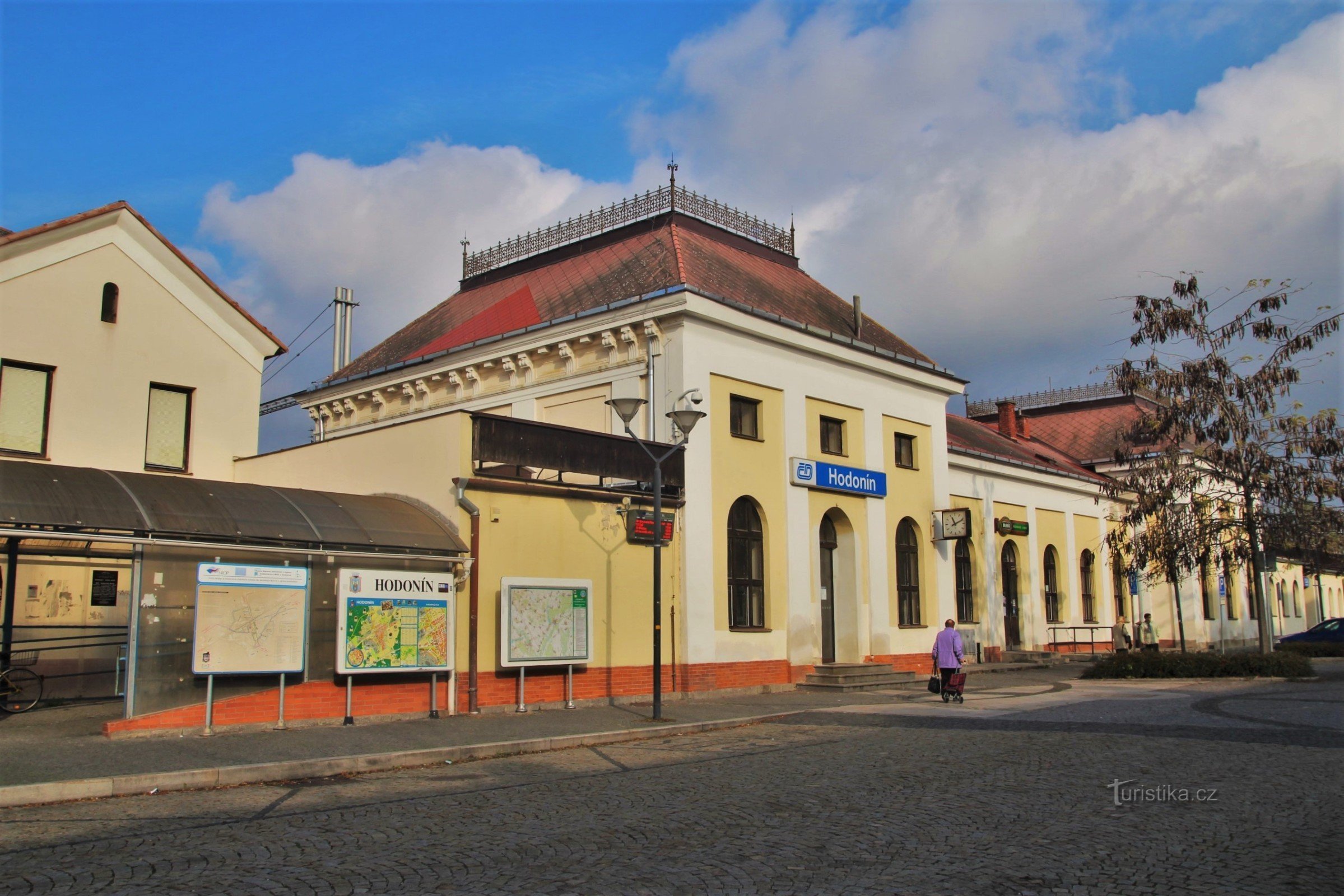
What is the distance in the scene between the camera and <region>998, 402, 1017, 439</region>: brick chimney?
142 feet

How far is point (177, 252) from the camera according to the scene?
22.1 m

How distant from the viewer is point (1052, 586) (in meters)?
37.1

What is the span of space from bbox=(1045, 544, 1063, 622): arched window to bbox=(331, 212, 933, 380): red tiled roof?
11.7 metres

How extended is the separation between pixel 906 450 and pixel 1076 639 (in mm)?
13437

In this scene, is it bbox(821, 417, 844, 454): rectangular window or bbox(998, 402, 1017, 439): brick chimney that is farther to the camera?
bbox(998, 402, 1017, 439): brick chimney

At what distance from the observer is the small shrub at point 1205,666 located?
24.5 m

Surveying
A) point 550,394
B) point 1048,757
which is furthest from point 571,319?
point 1048,757

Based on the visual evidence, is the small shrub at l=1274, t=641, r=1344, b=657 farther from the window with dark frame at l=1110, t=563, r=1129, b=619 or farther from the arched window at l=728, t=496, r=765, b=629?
the arched window at l=728, t=496, r=765, b=629

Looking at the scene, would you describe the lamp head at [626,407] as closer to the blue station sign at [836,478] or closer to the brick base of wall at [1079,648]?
Answer: the blue station sign at [836,478]

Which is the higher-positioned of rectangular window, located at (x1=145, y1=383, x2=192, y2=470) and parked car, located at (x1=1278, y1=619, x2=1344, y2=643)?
rectangular window, located at (x1=145, y1=383, x2=192, y2=470)

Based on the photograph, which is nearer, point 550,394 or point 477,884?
point 477,884

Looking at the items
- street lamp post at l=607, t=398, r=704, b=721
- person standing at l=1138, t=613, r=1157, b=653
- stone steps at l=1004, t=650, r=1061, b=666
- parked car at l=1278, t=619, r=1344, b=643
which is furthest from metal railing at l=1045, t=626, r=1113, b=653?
street lamp post at l=607, t=398, r=704, b=721

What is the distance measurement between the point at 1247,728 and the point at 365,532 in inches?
505

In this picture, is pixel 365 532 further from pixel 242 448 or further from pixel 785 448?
pixel 785 448
